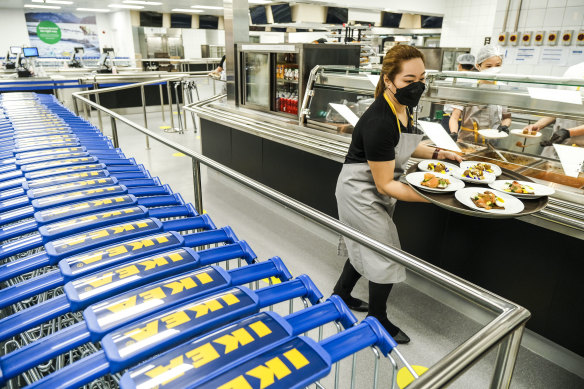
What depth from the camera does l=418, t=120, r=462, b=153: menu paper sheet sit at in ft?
8.29

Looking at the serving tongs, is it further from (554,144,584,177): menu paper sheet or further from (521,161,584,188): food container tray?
(554,144,584,177): menu paper sheet

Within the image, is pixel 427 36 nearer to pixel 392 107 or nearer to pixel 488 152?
pixel 488 152

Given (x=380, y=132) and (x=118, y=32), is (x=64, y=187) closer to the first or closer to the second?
(x=380, y=132)

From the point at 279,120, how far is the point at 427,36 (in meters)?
10.0

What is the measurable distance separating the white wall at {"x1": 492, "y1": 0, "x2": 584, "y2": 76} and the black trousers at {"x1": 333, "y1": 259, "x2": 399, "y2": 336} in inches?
197

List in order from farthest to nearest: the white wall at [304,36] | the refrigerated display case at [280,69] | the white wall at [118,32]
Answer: the white wall at [118,32] → the white wall at [304,36] → the refrigerated display case at [280,69]

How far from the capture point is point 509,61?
19.1 feet

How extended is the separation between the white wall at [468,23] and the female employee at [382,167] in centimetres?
734

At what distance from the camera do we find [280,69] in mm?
4043

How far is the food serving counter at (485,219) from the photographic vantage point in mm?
1965

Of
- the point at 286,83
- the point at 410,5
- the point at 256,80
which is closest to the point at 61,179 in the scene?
the point at 286,83

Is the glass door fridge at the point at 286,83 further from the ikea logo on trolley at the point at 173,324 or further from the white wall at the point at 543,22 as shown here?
the white wall at the point at 543,22

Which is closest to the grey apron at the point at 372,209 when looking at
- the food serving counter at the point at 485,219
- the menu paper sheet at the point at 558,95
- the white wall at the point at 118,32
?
the food serving counter at the point at 485,219

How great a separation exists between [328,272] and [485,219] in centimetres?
116
